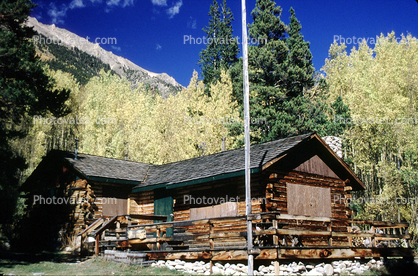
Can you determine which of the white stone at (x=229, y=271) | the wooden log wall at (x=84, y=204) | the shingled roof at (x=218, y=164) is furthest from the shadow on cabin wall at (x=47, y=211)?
the white stone at (x=229, y=271)

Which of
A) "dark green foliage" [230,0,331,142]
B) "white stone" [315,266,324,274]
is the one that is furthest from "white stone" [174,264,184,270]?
"dark green foliage" [230,0,331,142]

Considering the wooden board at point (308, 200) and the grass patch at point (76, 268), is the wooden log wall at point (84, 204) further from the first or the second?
the wooden board at point (308, 200)

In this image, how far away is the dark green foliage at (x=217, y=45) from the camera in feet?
172

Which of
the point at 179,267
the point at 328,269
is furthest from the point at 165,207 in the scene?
the point at 328,269

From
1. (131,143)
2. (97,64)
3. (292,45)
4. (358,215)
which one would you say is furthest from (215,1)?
(97,64)

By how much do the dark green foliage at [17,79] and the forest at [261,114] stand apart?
5 centimetres

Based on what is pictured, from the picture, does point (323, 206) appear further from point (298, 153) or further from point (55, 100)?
point (55, 100)

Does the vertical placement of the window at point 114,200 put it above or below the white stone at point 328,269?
above

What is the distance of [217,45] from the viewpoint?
53281 millimetres

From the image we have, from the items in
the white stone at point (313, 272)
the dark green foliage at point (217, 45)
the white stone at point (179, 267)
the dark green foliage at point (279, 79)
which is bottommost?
the white stone at point (179, 267)

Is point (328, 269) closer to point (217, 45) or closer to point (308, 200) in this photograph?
point (308, 200)

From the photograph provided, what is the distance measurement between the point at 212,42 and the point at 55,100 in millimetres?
38139

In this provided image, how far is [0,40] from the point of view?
1636 centimetres

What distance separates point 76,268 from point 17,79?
9.93 metres
